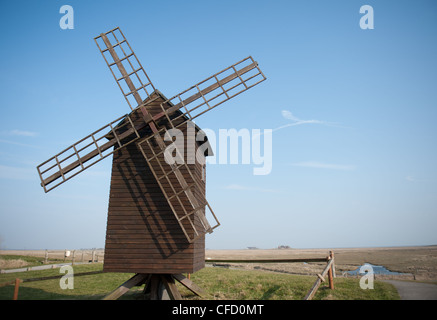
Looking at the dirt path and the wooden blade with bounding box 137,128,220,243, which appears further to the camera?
the wooden blade with bounding box 137,128,220,243

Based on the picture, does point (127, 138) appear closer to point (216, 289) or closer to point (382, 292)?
point (216, 289)

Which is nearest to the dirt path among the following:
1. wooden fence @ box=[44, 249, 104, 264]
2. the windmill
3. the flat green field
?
the flat green field

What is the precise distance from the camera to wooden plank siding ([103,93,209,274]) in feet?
35.1

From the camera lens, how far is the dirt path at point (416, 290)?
8.94 metres

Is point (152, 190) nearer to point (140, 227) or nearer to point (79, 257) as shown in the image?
point (140, 227)

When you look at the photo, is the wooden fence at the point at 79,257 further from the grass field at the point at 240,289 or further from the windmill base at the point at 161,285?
the windmill base at the point at 161,285

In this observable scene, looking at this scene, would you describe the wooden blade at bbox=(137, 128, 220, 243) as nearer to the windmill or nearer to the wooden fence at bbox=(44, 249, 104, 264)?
the windmill

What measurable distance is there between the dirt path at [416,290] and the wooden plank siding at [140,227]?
7.73m

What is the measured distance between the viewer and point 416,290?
392 inches

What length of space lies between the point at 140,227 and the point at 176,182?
92.1 inches

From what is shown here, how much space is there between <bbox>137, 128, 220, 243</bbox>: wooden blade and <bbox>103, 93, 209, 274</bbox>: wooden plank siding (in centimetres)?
20

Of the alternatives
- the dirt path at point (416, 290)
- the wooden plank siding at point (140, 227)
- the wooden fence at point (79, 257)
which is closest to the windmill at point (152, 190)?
the wooden plank siding at point (140, 227)
